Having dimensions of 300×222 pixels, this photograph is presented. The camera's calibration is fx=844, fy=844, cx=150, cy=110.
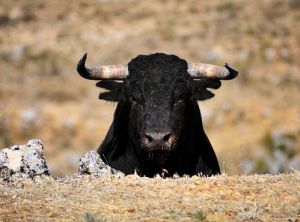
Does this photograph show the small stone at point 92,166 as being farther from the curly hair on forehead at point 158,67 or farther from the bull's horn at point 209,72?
the bull's horn at point 209,72

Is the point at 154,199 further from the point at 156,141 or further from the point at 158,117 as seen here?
the point at 158,117

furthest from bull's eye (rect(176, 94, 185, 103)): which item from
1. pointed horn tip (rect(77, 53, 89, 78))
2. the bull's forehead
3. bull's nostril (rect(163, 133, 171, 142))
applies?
pointed horn tip (rect(77, 53, 89, 78))

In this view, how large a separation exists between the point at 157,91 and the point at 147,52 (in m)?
33.8

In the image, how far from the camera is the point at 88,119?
3428cm

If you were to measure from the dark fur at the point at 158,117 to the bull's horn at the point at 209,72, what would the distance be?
10cm

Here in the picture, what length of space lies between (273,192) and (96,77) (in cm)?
501

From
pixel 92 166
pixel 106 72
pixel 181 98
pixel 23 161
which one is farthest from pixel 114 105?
pixel 23 161

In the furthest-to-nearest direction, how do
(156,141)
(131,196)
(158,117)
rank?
(158,117) → (156,141) → (131,196)

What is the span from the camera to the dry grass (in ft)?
24.6

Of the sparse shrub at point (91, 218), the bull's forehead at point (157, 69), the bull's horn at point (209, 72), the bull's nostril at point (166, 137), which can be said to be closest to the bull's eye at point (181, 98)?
the bull's forehead at point (157, 69)

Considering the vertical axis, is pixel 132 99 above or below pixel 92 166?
above

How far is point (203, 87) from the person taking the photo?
12727mm

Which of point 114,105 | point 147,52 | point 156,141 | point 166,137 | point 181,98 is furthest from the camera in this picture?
point 147,52

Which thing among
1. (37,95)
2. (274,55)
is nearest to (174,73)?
(37,95)
